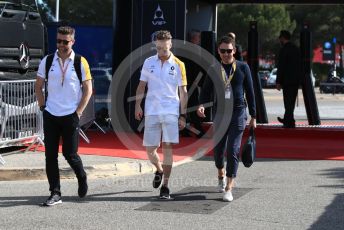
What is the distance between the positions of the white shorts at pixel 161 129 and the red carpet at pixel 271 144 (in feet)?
10.4

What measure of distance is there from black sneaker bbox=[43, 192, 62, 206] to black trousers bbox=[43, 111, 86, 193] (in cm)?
5

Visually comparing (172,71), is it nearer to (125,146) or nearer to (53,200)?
(53,200)

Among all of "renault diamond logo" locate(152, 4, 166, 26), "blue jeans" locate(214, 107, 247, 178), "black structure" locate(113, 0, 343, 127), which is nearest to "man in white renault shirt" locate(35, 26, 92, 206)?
"blue jeans" locate(214, 107, 247, 178)

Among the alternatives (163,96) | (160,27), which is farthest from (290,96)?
(163,96)

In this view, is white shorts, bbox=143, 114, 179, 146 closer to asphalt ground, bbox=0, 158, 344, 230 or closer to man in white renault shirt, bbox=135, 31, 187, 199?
man in white renault shirt, bbox=135, 31, 187, 199

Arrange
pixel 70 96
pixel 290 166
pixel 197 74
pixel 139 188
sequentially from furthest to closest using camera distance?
1. pixel 197 74
2. pixel 290 166
3. pixel 139 188
4. pixel 70 96

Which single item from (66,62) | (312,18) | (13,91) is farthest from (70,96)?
(312,18)

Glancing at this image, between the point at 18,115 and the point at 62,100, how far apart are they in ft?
12.9

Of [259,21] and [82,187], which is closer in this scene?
[82,187]

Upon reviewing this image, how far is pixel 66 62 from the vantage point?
789 centimetres

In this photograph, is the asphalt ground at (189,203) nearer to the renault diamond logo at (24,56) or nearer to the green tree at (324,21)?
the renault diamond logo at (24,56)

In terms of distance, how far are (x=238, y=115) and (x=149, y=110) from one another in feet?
3.33

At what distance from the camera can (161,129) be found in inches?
328

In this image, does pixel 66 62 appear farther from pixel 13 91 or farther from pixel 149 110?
pixel 13 91
